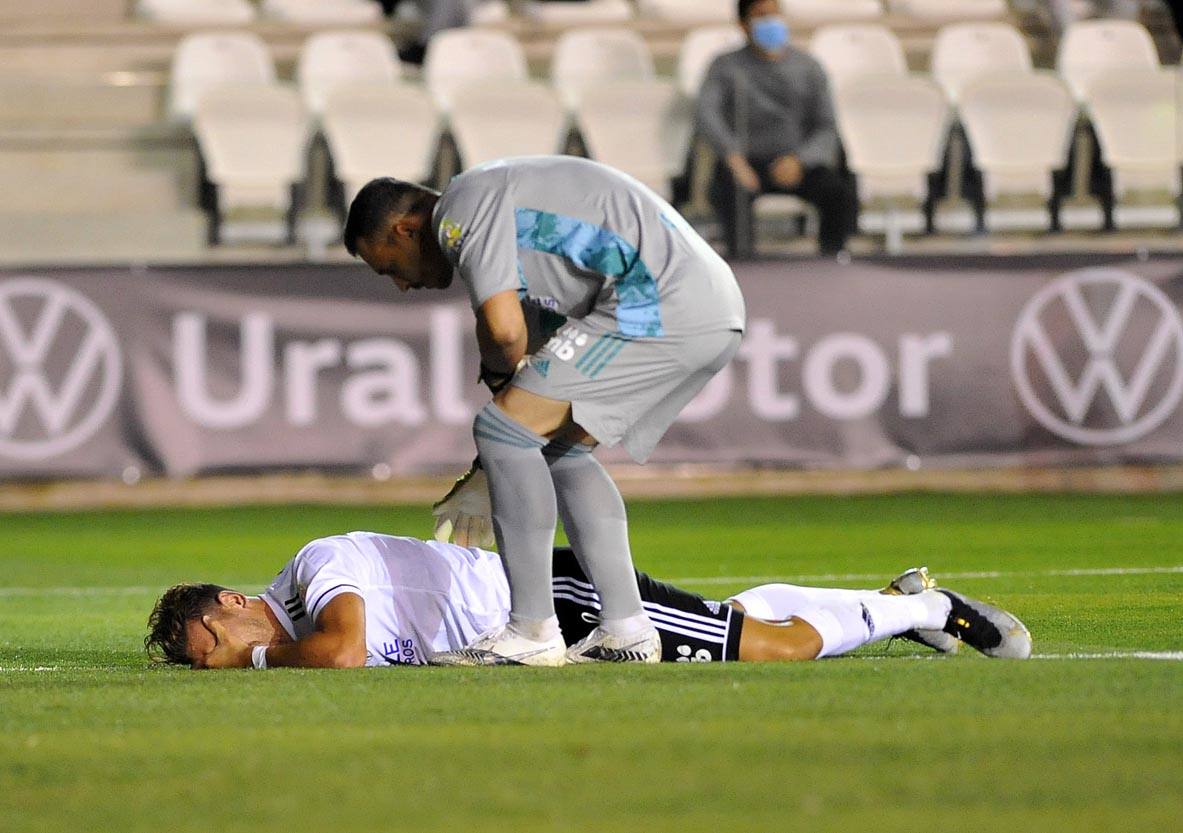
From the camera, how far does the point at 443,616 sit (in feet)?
19.0

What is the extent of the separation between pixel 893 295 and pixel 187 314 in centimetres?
471

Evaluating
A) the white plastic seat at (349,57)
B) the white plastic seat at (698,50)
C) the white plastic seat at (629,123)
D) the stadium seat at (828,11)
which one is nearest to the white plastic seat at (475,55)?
the white plastic seat at (349,57)

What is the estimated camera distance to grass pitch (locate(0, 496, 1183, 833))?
352 cm

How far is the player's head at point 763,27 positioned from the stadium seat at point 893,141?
1008mm

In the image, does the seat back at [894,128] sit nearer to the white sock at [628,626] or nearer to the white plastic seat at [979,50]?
the white plastic seat at [979,50]

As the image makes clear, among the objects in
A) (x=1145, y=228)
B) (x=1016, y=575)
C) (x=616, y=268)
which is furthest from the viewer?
(x=1145, y=228)

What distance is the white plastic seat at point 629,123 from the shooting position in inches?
558

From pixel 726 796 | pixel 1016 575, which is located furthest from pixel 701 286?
pixel 1016 575

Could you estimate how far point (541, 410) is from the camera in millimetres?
5504

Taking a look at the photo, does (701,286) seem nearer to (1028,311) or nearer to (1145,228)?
(1028,311)

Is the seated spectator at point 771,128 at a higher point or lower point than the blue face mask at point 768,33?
lower

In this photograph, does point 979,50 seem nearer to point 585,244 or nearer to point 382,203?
point 585,244

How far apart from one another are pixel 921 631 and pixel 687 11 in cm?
1187

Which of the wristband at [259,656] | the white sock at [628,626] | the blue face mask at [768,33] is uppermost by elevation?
the blue face mask at [768,33]
